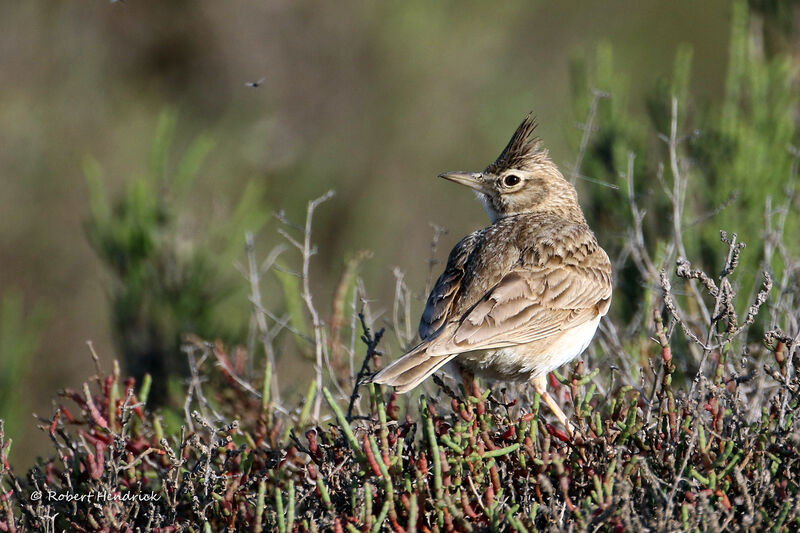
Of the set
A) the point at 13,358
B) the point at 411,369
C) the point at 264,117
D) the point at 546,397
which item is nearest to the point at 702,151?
the point at 546,397

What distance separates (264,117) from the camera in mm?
9711

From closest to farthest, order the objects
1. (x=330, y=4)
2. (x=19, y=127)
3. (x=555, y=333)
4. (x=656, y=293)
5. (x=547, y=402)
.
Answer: (x=547, y=402)
(x=555, y=333)
(x=656, y=293)
(x=19, y=127)
(x=330, y=4)

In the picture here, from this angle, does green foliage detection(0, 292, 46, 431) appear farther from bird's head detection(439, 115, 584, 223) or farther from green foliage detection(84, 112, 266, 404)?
bird's head detection(439, 115, 584, 223)

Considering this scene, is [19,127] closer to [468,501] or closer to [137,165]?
[137,165]

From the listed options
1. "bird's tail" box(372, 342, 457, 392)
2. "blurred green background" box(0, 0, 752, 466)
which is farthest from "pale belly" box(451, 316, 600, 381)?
"blurred green background" box(0, 0, 752, 466)

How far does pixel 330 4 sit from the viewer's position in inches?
395

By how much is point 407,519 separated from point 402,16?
8.14 m

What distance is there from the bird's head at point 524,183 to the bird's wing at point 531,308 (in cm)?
67

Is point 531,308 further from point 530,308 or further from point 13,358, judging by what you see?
point 13,358

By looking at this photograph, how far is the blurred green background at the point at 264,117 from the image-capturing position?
8273mm

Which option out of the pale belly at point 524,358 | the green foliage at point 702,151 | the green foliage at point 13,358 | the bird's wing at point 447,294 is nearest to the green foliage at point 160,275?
the green foliage at point 13,358

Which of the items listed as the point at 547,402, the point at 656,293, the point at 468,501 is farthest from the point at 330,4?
the point at 468,501

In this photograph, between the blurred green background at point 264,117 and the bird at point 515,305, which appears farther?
the blurred green background at point 264,117

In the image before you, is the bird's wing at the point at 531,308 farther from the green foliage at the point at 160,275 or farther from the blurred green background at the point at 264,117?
the blurred green background at the point at 264,117
